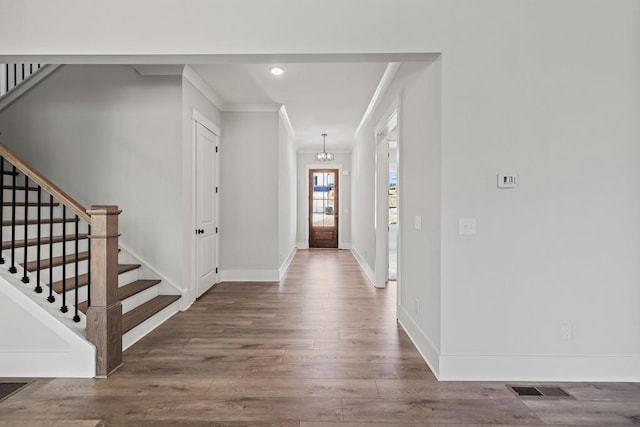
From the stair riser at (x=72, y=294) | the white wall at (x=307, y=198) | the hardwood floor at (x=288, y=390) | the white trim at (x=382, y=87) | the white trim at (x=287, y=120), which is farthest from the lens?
the white wall at (x=307, y=198)

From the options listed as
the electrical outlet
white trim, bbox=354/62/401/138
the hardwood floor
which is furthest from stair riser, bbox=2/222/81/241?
the electrical outlet

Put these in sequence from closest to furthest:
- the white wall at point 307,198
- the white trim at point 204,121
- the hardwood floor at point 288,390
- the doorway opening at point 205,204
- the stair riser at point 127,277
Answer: the hardwood floor at point 288,390 < the stair riser at point 127,277 < the white trim at point 204,121 < the doorway opening at point 205,204 < the white wall at point 307,198

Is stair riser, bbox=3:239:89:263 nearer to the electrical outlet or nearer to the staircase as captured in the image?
the staircase

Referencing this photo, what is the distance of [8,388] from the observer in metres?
2.42

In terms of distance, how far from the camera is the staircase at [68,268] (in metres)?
2.59

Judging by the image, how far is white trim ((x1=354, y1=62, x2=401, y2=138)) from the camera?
3.90 metres

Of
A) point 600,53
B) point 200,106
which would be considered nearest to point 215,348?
point 200,106

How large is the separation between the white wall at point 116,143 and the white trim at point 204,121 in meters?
0.33

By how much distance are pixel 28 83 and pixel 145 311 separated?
2997mm

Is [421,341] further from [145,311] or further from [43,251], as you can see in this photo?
[43,251]

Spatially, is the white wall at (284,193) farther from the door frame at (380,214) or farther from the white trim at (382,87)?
the door frame at (380,214)

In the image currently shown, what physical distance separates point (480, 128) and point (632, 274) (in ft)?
4.88

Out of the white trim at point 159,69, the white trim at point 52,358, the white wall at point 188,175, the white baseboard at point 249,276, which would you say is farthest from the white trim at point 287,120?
the white trim at point 52,358

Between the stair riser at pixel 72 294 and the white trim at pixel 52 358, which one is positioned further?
the stair riser at pixel 72 294
